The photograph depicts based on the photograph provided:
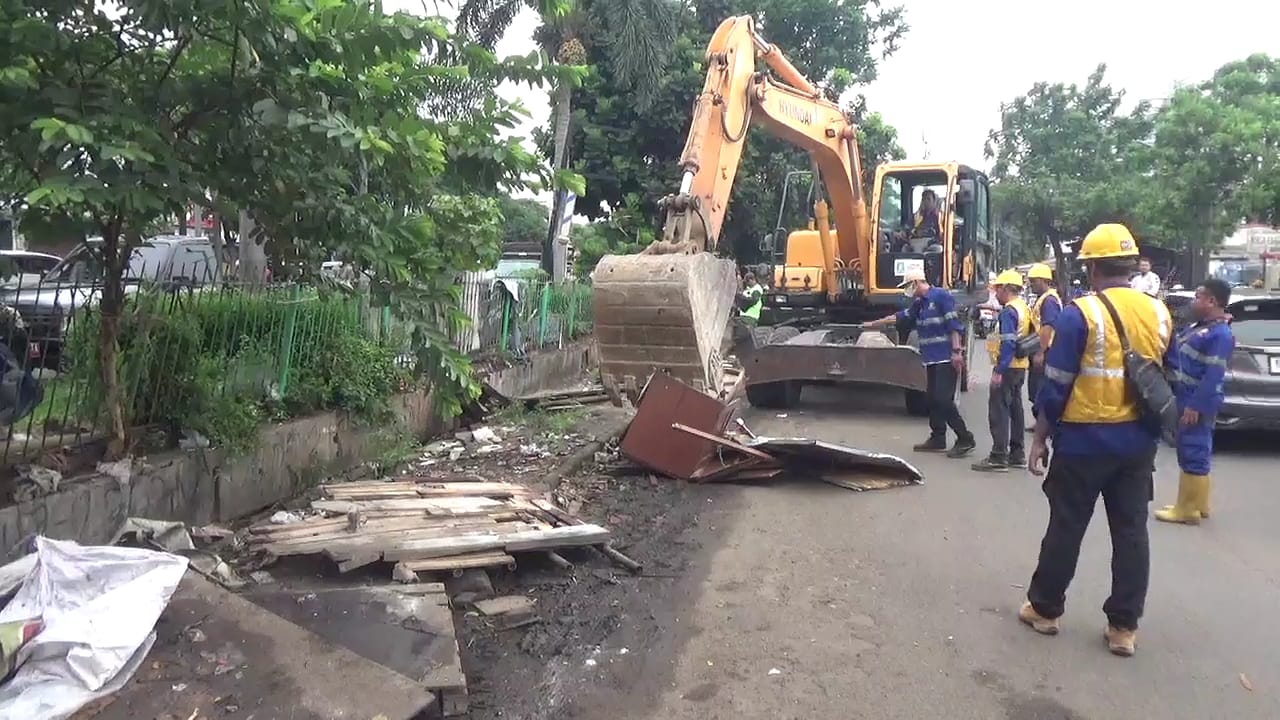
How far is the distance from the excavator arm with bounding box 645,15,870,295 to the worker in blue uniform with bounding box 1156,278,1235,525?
3.97 meters

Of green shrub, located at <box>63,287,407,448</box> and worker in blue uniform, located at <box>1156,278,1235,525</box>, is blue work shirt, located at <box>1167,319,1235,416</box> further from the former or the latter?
green shrub, located at <box>63,287,407,448</box>

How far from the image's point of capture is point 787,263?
14914 mm

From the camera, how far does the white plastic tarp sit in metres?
3.49

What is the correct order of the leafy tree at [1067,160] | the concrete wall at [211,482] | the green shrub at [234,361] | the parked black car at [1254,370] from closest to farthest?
the concrete wall at [211,482] < the green shrub at [234,361] < the parked black car at [1254,370] < the leafy tree at [1067,160]

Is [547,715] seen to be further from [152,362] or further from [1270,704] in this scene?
[152,362]

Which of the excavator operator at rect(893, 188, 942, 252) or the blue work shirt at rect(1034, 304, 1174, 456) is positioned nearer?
the blue work shirt at rect(1034, 304, 1174, 456)

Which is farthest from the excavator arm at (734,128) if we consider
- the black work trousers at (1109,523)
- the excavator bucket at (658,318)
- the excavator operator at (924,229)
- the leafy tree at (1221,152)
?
the leafy tree at (1221,152)

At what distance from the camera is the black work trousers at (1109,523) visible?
461 centimetres

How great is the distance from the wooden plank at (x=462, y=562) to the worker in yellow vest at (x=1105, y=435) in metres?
2.76

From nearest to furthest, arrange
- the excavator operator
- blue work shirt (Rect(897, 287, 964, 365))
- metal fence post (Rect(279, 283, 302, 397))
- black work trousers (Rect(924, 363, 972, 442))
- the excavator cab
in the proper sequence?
metal fence post (Rect(279, 283, 302, 397)) < black work trousers (Rect(924, 363, 972, 442)) < blue work shirt (Rect(897, 287, 964, 365)) < the excavator cab < the excavator operator

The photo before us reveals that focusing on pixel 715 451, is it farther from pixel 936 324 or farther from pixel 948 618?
pixel 948 618

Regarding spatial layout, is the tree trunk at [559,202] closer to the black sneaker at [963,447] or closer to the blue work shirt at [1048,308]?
the black sneaker at [963,447]

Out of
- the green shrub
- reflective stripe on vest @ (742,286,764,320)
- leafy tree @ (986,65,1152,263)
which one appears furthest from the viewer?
leafy tree @ (986,65,1152,263)

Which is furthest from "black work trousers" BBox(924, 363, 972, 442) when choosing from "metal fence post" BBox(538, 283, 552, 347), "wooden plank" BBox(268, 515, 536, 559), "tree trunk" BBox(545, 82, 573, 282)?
"tree trunk" BBox(545, 82, 573, 282)
